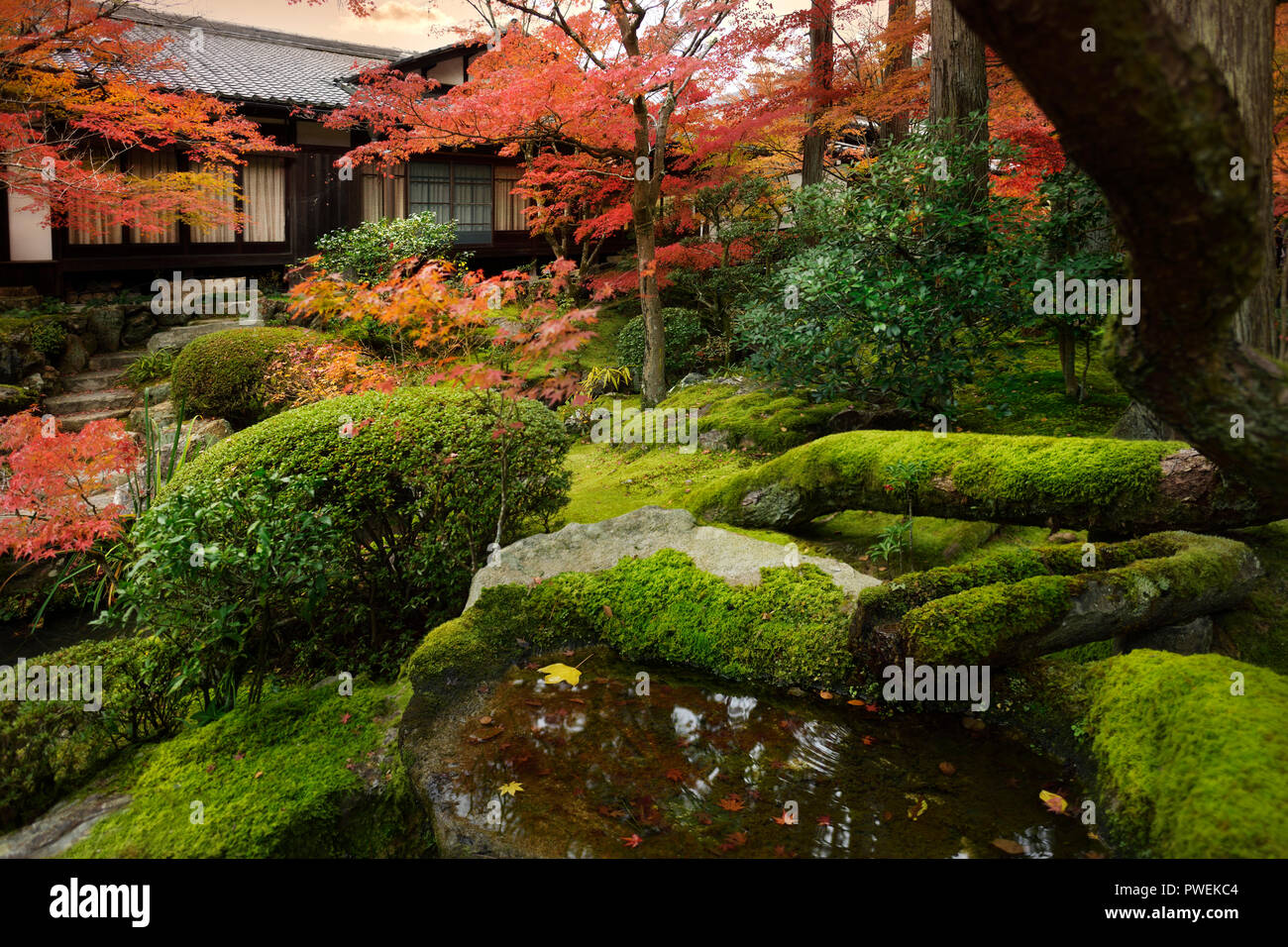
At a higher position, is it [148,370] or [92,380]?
[148,370]

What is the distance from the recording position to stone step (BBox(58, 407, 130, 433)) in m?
11.1

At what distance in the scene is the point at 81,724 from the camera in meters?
3.95

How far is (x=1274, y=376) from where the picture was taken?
6.75 ft

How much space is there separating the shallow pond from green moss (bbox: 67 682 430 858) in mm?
362

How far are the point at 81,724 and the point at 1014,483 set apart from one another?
5210 millimetres

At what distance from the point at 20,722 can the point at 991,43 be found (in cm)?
484

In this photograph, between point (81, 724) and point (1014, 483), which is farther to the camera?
point (1014, 483)

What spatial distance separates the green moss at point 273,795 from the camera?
317 centimetres

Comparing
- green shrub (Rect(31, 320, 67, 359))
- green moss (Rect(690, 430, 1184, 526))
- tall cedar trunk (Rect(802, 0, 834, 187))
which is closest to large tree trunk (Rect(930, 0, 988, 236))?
green moss (Rect(690, 430, 1184, 526))

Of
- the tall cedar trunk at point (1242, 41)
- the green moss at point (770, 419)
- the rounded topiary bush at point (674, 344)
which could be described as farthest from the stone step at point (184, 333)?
the tall cedar trunk at point (1242, 41)

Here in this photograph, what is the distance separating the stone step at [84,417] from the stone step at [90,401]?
0.05 meters
